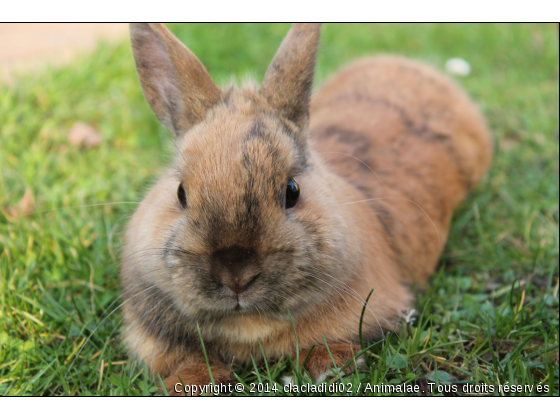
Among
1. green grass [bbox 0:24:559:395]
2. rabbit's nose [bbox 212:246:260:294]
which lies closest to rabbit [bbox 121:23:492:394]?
rabbit's nose [bbox 212:246:260:294]

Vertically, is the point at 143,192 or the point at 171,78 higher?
the point at 171,78

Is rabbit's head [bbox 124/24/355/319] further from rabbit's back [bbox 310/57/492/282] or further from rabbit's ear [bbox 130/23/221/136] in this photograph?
rabbit's back [bbox 310/57/492/282]

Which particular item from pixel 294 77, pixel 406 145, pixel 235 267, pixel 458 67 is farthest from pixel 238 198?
pixel 458 67

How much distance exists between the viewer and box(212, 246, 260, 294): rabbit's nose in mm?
2297

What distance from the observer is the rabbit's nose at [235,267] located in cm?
230

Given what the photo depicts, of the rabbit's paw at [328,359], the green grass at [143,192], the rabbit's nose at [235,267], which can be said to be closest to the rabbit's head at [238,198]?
the rabbit's nose at [235,267]

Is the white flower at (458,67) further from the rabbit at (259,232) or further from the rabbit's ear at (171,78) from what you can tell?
the rabbit's ear at (171,78)

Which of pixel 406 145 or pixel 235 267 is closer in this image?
pixel 235 267

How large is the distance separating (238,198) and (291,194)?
1.12 feet

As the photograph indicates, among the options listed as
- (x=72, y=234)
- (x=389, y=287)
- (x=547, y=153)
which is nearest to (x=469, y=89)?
(x=547, y=153)

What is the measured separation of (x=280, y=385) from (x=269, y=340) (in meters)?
0.23

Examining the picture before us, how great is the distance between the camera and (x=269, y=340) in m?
2.80

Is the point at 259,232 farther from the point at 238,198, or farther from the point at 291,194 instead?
the point at 291,194

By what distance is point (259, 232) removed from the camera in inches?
92.7
